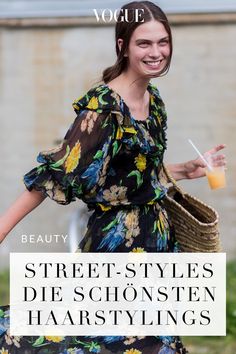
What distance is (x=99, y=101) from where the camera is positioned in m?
2.98

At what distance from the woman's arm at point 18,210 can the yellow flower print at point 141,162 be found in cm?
29

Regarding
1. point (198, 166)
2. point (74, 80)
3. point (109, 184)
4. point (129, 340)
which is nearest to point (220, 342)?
point (74, 80)

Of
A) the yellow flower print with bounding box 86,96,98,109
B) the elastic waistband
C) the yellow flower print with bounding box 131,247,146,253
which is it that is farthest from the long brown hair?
the yellow flower print with bounding box 131,247,146,253

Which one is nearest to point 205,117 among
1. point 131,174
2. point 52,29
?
point 52,29

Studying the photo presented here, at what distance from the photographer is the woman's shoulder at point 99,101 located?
296 centimetres

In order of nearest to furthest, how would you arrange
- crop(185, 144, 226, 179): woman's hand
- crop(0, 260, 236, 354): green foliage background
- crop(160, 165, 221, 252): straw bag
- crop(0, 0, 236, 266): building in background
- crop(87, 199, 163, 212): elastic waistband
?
crop(87, 199, 163, 212): elastic waistband → crop(160, 165, 221, 252): straw bag → crop(185, 144, 226, 179): woman's hand → crop(0, 260, 236, 354): green foliage background → crop(0, 0, 236, 266): building in background

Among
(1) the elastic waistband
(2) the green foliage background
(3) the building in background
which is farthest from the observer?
(3) the building in background

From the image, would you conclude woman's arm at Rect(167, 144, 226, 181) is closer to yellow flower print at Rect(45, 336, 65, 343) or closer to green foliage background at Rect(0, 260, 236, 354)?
yellow flower print at Rect(45, 336, 65, 343)

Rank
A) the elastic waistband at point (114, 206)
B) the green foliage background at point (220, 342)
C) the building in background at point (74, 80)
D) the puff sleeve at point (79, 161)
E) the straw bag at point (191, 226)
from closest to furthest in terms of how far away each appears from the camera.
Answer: the puff sleeve at point (79, 161) → the elastic waistband at point (114, 206) → the straw bag at point (191, 226) → the green foliage background at point (220, 342) → the building in background at point (74, 80)

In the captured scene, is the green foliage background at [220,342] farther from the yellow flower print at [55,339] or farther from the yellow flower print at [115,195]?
the yellow flower print at [115,195]

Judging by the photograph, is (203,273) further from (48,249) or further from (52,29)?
(52,29)

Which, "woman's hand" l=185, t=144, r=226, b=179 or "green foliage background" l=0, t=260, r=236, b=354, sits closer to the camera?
"woman's hand" l=185, t=144, r=226, b=179

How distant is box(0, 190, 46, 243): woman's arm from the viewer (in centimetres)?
299

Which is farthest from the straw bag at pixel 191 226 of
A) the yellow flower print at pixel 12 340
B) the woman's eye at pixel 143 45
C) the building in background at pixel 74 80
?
the building in background at pixel 74 80
